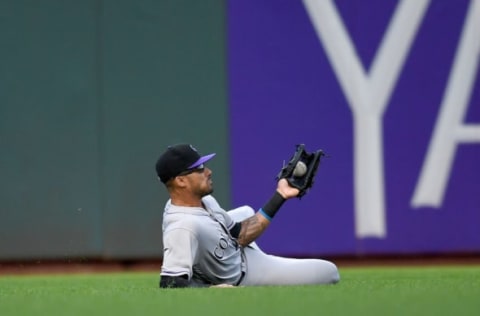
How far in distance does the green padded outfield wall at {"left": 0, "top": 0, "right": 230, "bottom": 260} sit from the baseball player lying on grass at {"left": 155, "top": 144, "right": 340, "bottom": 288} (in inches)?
128

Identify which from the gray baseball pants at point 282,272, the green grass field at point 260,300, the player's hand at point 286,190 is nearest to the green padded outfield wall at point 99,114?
the green grass field at point 260,300

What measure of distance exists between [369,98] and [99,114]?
2.21 metres

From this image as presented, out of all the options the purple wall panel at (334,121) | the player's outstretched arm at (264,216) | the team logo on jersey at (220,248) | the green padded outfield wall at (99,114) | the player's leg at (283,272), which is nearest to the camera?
the team logo on jersey at (220,248)

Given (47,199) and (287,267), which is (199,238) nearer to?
(287,267)

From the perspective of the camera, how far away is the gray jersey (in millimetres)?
7219

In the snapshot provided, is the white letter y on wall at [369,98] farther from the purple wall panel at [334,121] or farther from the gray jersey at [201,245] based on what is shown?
the gray jersey at [201,245]

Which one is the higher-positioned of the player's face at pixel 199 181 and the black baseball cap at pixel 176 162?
the black baseball cap at pixel 176 162

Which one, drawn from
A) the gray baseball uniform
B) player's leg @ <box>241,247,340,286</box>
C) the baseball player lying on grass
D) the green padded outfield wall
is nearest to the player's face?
the baseball player lying on grass

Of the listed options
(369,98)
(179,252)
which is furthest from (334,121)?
(179,252)

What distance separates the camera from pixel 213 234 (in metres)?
7.43

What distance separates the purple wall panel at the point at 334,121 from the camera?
11172mm

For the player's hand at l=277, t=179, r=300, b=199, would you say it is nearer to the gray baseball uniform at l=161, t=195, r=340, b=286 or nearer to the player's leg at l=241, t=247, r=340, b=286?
the gray baseball uniform at l=161, t=195, r=340, b=286

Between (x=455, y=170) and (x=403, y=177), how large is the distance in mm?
439

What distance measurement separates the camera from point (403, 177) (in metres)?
11.2
